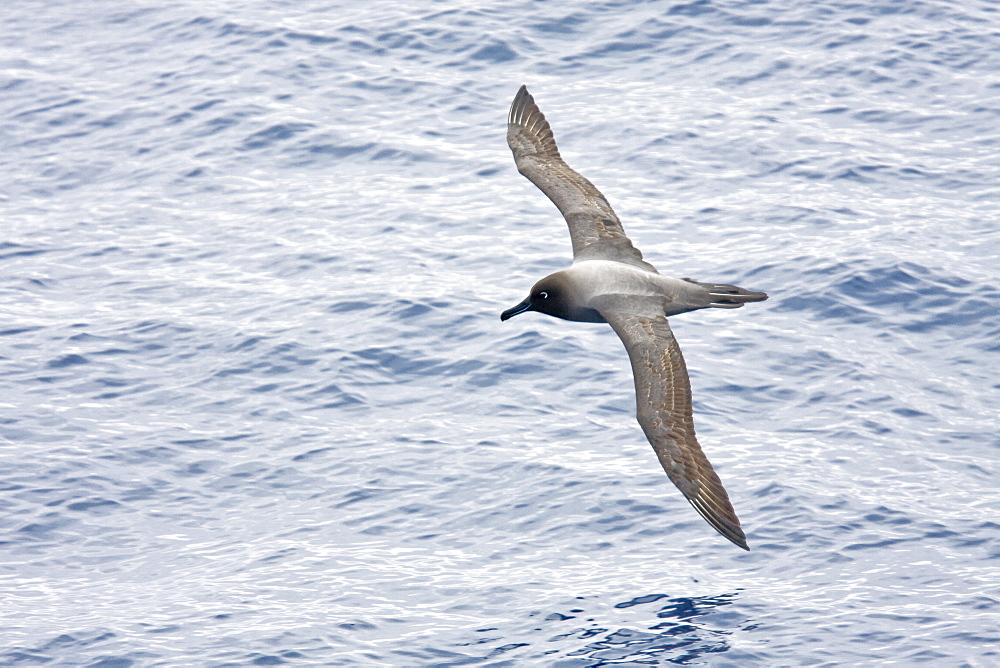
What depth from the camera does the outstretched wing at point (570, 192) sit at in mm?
16094

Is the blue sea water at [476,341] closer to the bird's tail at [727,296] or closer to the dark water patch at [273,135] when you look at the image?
the dark water patch at [273,135]

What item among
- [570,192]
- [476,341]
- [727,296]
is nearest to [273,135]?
[476,341]

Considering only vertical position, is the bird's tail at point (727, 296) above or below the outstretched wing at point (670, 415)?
above

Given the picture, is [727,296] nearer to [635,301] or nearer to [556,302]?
[635,301]

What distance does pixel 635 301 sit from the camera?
587 inches

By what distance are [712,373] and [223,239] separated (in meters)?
8.92

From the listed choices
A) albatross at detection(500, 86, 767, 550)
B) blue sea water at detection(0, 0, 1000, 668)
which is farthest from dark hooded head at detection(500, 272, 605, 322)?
blue sea water at detection(0, 0, 1000, 668)

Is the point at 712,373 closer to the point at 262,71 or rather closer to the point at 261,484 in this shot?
the point at 261,484

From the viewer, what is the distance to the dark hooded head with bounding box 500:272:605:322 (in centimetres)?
1487

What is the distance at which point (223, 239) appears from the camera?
22797 millimetres

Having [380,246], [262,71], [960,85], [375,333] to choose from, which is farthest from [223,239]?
[960,85]

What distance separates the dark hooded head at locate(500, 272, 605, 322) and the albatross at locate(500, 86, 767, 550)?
0.04ft

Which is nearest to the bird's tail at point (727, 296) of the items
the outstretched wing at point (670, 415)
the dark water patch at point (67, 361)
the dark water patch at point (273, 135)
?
the outstretched wing at point (670, 415)

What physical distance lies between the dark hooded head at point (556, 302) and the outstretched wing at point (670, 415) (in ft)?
1.07
